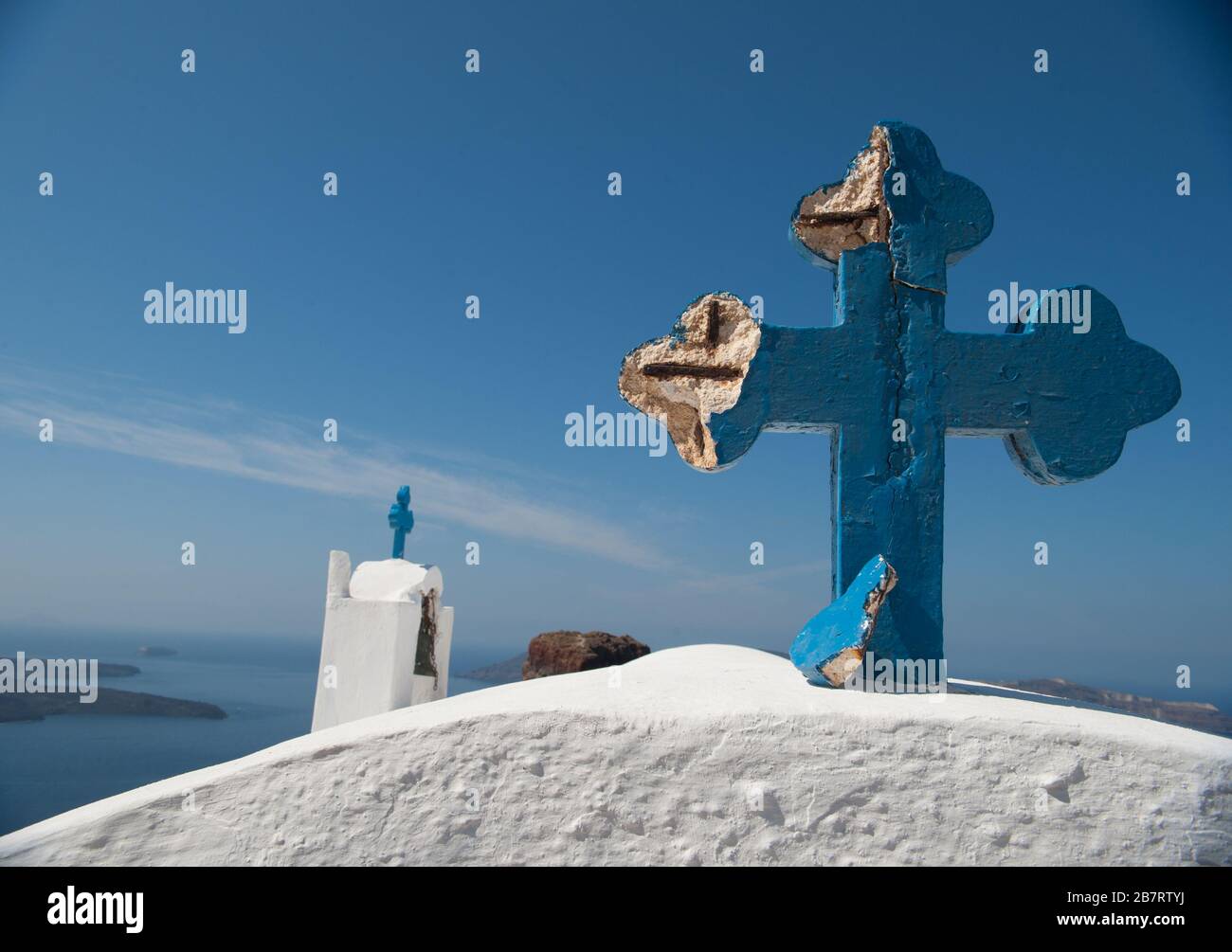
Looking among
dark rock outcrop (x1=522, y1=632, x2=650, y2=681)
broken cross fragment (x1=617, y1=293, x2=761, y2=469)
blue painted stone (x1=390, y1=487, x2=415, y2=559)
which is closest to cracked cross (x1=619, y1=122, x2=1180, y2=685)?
broken cross fragment (x1=617, y1=293, x2=761, y2=469)

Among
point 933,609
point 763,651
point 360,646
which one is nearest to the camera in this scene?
point 933,609

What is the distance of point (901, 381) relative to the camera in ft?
10.1

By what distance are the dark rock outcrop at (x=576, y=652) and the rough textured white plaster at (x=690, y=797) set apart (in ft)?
21.1

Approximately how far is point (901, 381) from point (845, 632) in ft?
3.61

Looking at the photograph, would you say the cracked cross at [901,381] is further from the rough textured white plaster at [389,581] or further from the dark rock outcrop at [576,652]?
the dark rock outcrop at [576,652]

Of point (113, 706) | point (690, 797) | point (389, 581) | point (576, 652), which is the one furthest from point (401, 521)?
point (113, 706)

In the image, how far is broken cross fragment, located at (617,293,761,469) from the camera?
10.1ft

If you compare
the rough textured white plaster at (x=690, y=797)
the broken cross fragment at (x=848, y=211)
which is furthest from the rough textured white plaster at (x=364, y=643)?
the broken cross fragment at (x=848, y=211)

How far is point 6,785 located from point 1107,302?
23.5 meters

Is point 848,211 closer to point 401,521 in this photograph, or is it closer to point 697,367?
Result: point 697,367

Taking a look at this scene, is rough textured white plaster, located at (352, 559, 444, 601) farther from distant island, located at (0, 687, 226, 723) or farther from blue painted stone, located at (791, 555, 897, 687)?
distant island, located at (0, 687, 226, 723)
